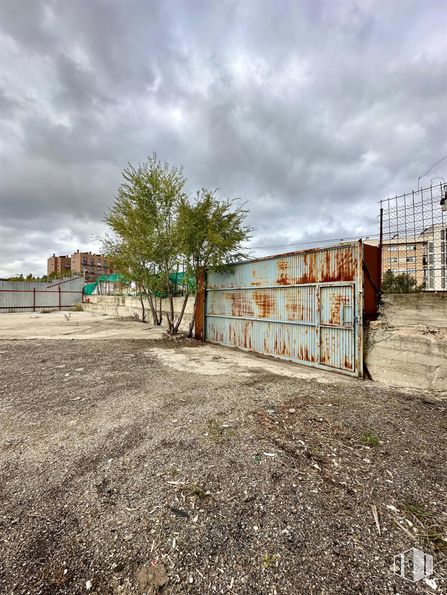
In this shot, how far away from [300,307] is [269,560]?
476 cm

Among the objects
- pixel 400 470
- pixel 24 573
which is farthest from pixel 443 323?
pixel 24 573

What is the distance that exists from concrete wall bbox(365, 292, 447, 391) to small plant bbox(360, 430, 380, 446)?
217 cm

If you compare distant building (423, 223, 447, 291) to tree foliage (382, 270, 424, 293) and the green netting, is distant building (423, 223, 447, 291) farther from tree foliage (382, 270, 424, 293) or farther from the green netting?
Answer: the green netting

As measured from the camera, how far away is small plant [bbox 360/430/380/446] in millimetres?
2492

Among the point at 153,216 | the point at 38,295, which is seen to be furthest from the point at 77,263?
the point at 153,216

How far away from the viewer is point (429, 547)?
4.81 ft

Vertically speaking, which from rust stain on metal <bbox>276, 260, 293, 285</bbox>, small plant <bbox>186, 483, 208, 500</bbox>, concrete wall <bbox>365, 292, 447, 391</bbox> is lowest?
small plant <bbox>186, 483, 208, 500</bbox>

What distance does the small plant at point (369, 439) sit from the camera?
249 cm

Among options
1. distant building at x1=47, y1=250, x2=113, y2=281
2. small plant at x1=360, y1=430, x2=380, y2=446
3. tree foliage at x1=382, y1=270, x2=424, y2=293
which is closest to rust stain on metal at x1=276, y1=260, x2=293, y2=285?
tree foliage at x1=382, y1=270, x2=424, y2=293

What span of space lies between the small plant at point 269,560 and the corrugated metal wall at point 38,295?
22401mm

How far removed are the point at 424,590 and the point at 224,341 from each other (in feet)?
21.9

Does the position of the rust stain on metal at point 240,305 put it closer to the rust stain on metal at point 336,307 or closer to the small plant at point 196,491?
the rust stain on metal at point 336,307

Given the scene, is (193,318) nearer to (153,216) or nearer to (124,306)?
(153,216)
